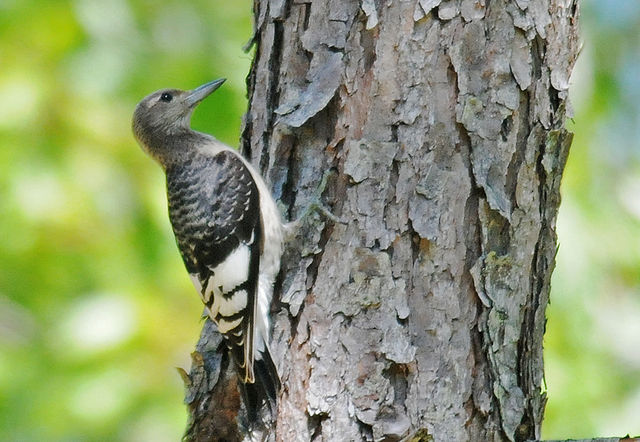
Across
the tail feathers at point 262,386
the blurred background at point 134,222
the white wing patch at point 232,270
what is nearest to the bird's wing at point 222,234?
the white wing patch at point 232,270

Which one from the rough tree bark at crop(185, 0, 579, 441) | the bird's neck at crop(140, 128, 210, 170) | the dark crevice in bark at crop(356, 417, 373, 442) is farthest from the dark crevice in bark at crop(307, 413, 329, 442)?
the bird's neck at crop(140, 128, 210, 170)

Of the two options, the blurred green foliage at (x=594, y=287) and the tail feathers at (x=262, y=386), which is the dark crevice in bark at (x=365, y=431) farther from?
the blurred green foliage at (x=594, y=287)

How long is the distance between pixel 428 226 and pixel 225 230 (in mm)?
1217

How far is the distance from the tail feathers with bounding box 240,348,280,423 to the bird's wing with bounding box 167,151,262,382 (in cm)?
17

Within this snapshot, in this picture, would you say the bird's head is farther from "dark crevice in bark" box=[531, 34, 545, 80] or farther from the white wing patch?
"dark crevice in bark" box=[531, 34, 545, 80]

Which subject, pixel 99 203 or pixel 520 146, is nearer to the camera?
pixel 520 146

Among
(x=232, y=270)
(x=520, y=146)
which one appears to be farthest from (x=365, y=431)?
(x=520, y=146)

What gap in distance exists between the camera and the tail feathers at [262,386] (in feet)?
11.3

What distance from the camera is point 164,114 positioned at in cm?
491

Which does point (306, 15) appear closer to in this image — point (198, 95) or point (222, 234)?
point (222, 234)

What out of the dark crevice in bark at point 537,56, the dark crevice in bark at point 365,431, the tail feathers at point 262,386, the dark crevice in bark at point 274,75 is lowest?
the dark crevice in bark at point 365,431

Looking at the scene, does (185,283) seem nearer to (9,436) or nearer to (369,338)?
(9,436)

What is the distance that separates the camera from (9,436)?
5.87 m

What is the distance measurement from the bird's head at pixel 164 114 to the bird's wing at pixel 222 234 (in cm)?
50
